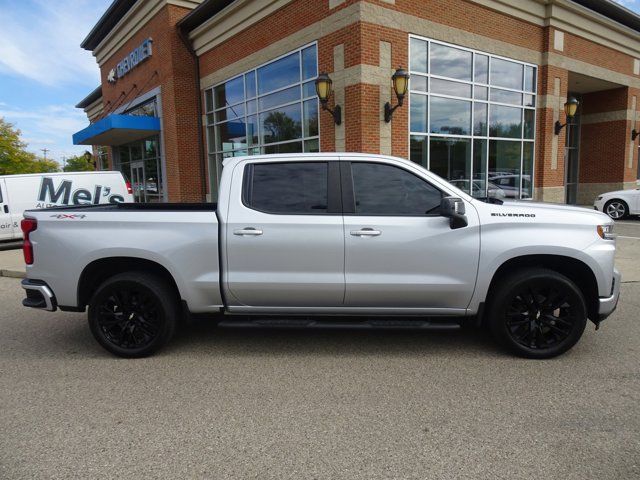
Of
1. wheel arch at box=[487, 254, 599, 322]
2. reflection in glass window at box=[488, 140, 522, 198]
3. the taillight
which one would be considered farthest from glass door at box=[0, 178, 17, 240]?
reflection in glass window at box=[488, 140, 522, 198]

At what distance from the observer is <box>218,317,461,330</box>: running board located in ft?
13.4

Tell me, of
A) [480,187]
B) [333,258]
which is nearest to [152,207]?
[333,258]

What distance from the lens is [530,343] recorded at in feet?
13.6

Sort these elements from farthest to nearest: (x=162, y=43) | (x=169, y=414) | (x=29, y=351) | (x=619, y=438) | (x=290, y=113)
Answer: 1. (x=162, y=43)
2. (x=290, y=113)
3. (x=29, y=351)
4. (x=169, y=414)
5. (x=619, y=438)

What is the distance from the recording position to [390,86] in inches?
428

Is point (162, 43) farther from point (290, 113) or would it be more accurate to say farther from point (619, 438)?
point (619, 438)

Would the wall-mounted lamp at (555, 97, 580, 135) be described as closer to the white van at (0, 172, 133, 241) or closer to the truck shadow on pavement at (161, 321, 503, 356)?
the truck shadow on pavement at (161, 321, 503, 356)

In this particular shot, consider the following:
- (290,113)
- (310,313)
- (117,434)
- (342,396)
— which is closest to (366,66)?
(290,113)

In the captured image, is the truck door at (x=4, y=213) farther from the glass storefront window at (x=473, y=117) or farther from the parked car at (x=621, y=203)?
the parked car at (x=621, y=203)

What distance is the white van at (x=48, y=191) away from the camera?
11.9 meters

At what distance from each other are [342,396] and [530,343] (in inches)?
74.9

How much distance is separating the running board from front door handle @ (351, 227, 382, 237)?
0.81 metres

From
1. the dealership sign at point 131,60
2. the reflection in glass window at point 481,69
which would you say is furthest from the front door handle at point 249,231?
the dealership sign at point 131,60

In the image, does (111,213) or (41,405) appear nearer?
(41,405)
